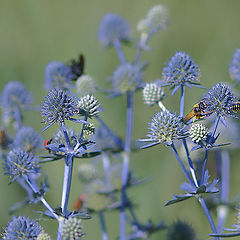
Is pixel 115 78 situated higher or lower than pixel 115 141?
higher

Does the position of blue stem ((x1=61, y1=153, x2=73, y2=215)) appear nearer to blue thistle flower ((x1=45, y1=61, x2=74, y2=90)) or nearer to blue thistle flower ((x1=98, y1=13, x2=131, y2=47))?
blue thistle flower ((x1=45, y1=61, x2=74, y2=90))

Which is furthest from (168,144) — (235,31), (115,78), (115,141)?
(235,31)

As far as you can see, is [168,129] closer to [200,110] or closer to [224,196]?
[200,110]

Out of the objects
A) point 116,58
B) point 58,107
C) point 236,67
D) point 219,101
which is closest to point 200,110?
point 219,101

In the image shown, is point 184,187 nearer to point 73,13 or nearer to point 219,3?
point 219,3

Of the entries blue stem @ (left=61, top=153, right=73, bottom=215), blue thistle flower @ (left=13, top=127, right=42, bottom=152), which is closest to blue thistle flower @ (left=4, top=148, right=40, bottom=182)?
blue stem @ (left=61, top=153, right=73, bottom=215)

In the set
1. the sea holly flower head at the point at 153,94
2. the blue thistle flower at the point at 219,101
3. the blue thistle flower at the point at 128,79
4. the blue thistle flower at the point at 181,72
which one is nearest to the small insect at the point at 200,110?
the blue thistle flower at the point at 219,101

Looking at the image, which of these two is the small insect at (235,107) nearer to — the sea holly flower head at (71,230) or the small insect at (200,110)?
the small insect at (200,110)
